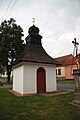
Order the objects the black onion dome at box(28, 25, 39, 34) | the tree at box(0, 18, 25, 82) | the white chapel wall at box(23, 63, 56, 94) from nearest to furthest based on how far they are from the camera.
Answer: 1. the white chapel wall at box(23, 63, 56, 94)
2. the black onion dome at box(28, 25, 39, 34)
3. the tree at box(0, 18, 25, 82)

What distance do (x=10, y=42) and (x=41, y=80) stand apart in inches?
718

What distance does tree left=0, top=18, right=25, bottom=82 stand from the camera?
1243 inches

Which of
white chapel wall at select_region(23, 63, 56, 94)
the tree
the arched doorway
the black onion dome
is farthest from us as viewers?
the tree

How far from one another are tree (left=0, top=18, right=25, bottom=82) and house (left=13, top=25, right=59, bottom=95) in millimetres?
14557

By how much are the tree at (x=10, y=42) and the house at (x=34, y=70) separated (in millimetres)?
14557

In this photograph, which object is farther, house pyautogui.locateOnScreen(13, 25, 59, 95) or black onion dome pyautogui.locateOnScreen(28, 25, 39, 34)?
black onion dome pyautogui.locateOnScreen(28, 25, 39, 34)

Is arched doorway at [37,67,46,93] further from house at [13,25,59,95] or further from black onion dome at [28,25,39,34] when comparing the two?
black onion dome at [28,25,39,34]

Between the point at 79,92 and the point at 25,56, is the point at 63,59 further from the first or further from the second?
the point at 79,92

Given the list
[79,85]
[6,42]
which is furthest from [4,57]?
[79,85]

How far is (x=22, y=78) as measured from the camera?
1480cm

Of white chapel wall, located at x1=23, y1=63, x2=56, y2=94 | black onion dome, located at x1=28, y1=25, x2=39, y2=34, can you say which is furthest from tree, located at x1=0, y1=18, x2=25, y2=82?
white chapel wall, located at x1=23, y1=63, x2=56, y2=94

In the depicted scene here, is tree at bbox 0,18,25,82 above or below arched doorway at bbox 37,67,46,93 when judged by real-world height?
above

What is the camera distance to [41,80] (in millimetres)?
15781

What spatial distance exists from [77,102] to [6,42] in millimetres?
25154
